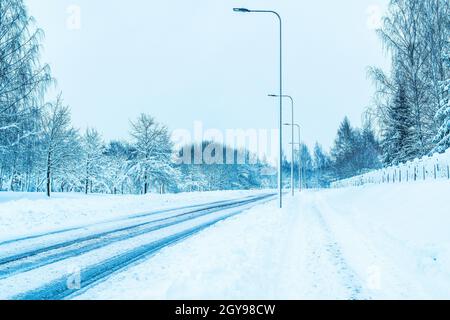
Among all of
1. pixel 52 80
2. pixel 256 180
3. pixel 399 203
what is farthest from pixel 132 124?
pixel 256 180

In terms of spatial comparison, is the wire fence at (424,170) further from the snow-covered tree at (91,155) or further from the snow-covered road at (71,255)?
the snow-covered tree at (91,155)

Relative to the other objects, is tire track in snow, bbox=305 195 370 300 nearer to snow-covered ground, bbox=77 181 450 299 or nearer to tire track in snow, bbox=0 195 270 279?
snow-covered ground, bbox=77 181 450 299

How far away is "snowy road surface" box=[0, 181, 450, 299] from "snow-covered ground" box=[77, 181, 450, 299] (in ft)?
0.05

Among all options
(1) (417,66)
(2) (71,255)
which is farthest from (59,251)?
(1) (417,66)

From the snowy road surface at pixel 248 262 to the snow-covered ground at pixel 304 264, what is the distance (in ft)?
0.05

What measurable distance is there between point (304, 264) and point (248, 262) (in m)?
0.91

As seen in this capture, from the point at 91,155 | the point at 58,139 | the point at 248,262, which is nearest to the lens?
the point at 248,262

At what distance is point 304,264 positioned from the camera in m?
5.65

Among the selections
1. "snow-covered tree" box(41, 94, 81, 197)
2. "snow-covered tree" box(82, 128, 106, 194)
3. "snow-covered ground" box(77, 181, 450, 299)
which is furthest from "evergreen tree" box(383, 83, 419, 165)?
"snow-covered tree" box(82, 128, 106, 194)

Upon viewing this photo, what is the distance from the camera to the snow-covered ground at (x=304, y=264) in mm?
4266

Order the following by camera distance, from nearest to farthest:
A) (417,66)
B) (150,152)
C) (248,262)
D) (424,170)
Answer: (248,262), (424,170), (417,66), (150,152)

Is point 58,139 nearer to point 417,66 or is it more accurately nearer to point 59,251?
point 417,66

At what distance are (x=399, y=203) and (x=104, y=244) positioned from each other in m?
9.58

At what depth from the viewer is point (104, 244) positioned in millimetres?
7621
